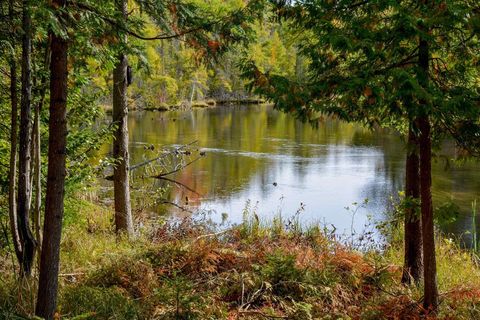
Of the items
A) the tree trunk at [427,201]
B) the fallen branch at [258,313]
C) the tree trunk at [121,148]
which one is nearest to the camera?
the tree trunk at [427,201]

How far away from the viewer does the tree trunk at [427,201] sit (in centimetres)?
446

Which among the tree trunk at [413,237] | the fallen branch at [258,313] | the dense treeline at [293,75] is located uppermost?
the dense treeline at [293,75]

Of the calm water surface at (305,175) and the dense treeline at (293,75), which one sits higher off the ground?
the dense treeline at (293,75)

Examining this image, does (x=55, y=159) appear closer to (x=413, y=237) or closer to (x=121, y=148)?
(x=413, y=237)

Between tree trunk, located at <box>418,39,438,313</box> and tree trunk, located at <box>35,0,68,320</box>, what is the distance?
9.86ft

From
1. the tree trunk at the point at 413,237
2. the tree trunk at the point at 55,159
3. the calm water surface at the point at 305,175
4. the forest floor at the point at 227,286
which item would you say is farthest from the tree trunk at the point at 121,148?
the tree trunk at the point at 413,237

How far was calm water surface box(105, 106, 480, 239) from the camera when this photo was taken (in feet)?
47.0

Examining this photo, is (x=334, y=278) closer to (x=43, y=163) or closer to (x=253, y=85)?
(x=253, y=85)

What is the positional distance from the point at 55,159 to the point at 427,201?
10.9ft

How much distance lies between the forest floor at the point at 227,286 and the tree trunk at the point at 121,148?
4.79 ft

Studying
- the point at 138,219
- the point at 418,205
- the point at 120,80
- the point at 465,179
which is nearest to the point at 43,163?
the point at 120,80

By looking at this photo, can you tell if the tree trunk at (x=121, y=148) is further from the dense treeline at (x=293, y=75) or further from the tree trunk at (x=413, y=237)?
the tree trunk at (x=413, y=237)

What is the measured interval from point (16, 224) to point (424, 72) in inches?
164

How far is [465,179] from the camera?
1725 centimetres
